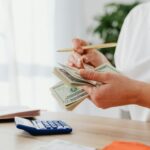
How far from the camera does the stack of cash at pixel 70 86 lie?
1087 millimetres

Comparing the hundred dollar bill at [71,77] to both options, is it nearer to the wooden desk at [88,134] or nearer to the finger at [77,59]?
the wooden desk at [88,134]

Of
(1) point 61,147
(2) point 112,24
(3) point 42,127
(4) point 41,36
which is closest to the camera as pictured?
(1) point 61,147

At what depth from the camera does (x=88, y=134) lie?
1052 mm

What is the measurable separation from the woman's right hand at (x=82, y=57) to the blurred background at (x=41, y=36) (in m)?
1.05

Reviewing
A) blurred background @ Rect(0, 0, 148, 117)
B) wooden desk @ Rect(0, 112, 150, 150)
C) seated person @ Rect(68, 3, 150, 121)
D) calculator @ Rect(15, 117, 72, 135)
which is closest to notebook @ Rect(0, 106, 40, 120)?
wooden desk @ Rect(0, 112, 150, 150)

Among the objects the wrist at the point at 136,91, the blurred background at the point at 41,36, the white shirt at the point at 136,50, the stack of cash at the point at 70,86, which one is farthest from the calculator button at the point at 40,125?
the blurred background at the point at 41,36

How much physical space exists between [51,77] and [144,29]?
132 centimetres

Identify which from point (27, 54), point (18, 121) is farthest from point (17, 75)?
point (18, 121)

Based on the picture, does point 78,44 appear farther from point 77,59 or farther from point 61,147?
point 61,147

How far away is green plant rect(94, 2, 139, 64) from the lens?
9.23 ft

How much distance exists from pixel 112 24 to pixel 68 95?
1768 mm

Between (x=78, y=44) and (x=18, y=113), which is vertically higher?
(x=78, y=44)

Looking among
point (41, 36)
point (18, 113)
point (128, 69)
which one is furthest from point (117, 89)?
point (41, 36)

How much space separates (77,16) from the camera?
10.3 ft
